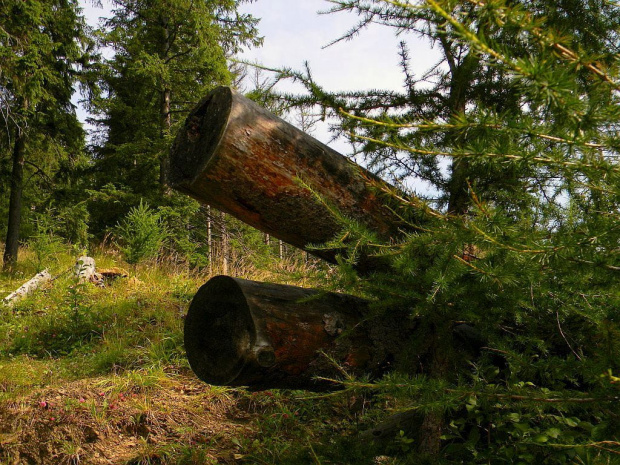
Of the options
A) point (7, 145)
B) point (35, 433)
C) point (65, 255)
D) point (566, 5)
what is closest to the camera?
point (566, 5)

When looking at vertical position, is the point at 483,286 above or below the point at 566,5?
below

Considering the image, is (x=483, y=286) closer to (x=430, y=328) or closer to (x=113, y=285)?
(x=430, y=328)

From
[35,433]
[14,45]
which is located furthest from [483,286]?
[14,45]

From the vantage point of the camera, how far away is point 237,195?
2.02m

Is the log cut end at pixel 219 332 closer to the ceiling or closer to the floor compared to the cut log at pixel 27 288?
closer to the ceiling

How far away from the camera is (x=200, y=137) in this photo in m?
2.11

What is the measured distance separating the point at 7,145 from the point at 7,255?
→ 2.80 metres

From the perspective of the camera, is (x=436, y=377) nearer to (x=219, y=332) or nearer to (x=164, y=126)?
(x=219, y=332)

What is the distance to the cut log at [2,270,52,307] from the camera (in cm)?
612

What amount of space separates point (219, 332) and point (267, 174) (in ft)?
3.07

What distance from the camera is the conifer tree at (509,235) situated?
100cm

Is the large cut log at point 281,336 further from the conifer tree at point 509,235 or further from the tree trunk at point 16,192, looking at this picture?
the tree trunk at point 16,192

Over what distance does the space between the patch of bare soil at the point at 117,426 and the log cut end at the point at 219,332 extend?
1054 mm

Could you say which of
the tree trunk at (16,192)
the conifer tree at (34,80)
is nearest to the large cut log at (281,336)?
the conifer tree at (34,80)
